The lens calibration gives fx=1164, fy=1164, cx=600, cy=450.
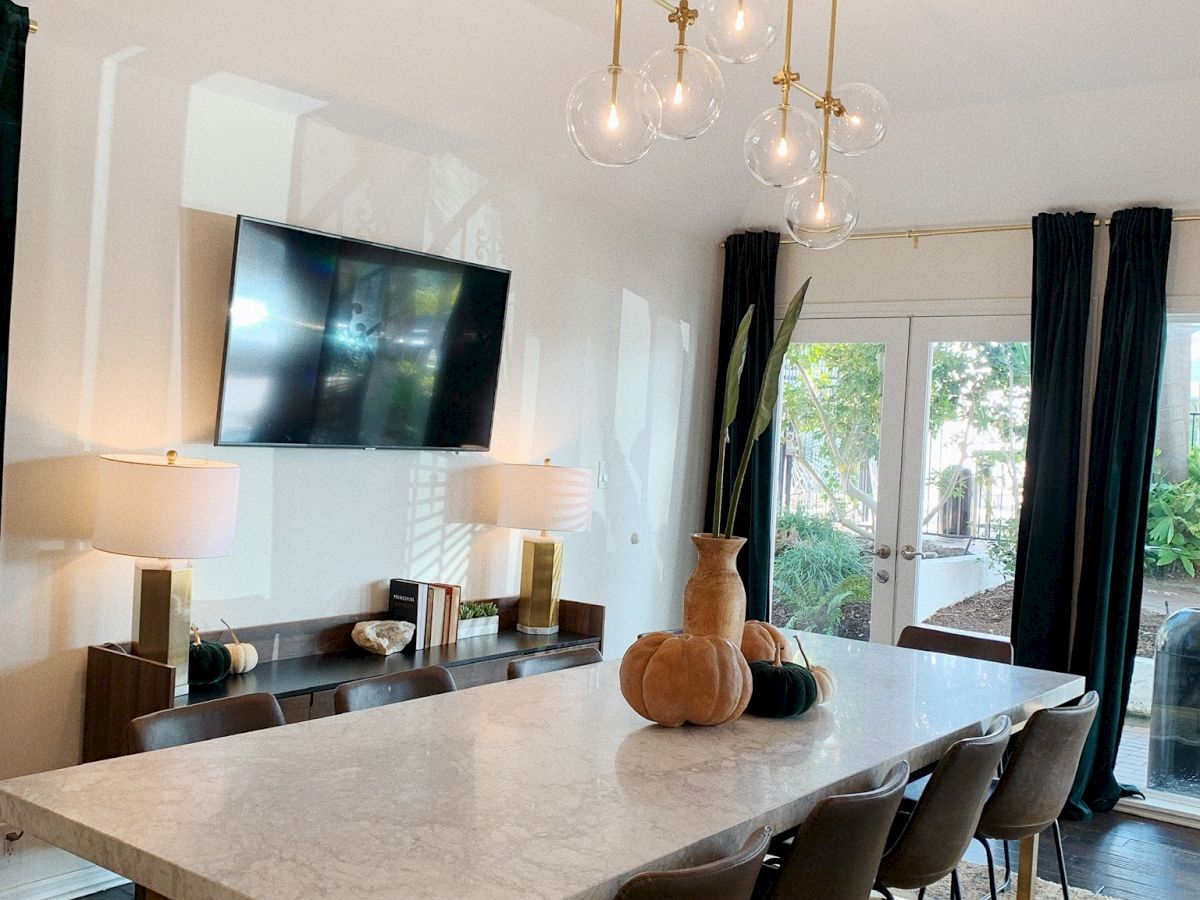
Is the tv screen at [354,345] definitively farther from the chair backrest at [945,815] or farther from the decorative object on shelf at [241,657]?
the chair backrest at [945,815]

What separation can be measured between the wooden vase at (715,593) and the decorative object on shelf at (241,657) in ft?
5.60

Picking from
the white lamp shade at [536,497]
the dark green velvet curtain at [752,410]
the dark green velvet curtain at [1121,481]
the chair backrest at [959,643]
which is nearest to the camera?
the chair backrest at [959,643]

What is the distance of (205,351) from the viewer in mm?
A: 3799

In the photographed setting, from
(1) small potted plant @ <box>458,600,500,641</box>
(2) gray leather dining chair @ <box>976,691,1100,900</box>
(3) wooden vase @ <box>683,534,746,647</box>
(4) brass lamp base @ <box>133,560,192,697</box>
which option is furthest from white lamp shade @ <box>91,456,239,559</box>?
(2) gray leather dining chair @ <box>976,691,1100,900</box>

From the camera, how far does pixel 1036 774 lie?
2.78m

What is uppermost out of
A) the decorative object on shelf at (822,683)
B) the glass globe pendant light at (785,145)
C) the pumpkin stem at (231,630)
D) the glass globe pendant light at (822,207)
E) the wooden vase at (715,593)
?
the glass globe pendant light at (785,145)

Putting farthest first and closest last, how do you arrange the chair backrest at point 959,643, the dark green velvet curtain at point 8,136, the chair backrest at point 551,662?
1. the chair backrest at point 959,643
2. the chair backrest at point 551,662
3. the dark green velvet curtain at point 8,136

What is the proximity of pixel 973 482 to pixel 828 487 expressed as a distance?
754 mm

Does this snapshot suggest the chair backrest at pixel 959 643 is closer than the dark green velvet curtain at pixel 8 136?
No

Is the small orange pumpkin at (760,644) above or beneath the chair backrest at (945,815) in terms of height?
above

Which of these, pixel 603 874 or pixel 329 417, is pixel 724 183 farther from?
pixel 603 874

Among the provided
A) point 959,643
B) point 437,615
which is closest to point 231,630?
point 437,615

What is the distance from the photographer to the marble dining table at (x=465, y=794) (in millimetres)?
1526

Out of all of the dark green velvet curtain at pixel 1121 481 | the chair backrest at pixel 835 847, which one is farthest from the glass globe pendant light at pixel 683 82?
the dark green velvet curtain at pixel 1121 481
